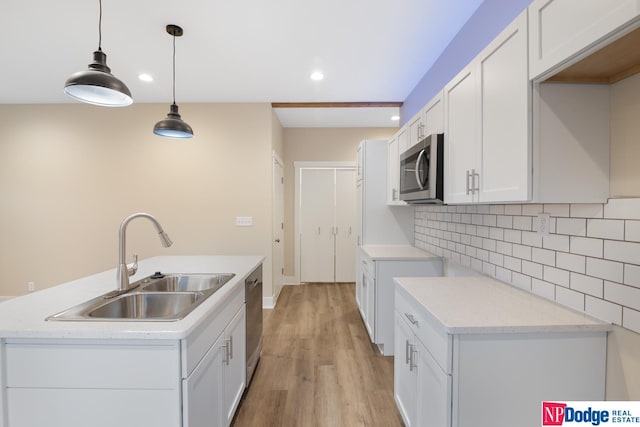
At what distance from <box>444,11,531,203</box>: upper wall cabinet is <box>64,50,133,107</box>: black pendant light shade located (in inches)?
72.7

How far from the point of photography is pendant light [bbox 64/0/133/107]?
1.45 metres

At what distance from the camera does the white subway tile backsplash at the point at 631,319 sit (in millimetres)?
1011

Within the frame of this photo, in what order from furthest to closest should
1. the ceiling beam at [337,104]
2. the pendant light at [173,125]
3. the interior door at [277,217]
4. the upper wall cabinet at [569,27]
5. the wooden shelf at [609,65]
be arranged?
the interior door at [277,217]
the ceiling beam at [337,104]
the pendant light at [173,125]
the wooden shelf at [609,65]
the upper wall cabinet at [569,27]

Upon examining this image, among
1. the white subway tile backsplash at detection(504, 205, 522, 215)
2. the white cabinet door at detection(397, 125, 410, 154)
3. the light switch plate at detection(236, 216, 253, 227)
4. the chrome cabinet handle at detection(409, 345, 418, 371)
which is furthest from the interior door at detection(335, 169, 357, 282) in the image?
the chrome cabinet handle at detection(409, 345, 418, 371)

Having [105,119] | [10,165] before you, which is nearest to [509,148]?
[105,119]

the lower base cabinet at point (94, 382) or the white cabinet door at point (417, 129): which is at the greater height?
the white cabinet door at point (417, 129)

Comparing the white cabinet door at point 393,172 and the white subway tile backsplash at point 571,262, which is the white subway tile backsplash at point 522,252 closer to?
the white subway tile backsplash at point 571,262

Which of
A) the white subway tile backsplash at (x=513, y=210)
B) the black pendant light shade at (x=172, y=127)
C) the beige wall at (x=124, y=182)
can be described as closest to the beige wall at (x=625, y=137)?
the white subway tile backsplash at (x=513, y=210)

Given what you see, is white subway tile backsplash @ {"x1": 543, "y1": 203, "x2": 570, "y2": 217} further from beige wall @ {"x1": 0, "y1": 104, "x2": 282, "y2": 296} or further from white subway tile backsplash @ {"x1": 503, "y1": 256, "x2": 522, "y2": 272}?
beige wall @ {"x1": 0, "y1": 104, "x2": 282, "y2": 296}

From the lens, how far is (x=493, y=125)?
1333 mm

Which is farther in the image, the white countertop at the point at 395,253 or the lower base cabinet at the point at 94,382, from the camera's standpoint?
the white countertop at the point at 395,253

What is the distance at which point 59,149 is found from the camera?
154 inches

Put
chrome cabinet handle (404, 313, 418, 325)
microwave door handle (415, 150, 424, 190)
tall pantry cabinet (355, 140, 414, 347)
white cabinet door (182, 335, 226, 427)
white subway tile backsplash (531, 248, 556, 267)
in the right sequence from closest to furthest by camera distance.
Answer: white cabinet door (182, 335, 226, 427) → white subway tile backsplash (531, 248, 556, 267) → chrome cabinet handle (404, 313, 418, 325) → microwave door handle (415, 150, 424, 190) → tall pantry cabinet (355, 140, 414, 347)

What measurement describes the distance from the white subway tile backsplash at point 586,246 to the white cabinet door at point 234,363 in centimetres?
173
